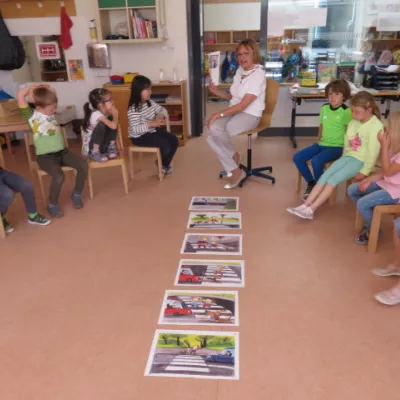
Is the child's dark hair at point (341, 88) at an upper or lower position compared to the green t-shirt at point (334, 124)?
upper

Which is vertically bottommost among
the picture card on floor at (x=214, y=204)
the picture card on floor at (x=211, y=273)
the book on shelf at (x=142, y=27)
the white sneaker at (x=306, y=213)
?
the picture card on floor at (x=211, y=273)

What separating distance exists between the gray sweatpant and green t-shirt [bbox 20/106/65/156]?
1.37 m

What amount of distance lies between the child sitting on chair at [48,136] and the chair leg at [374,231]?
2355 millimetres

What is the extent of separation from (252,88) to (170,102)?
6.19 feet

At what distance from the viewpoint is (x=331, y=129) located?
3.36 meters

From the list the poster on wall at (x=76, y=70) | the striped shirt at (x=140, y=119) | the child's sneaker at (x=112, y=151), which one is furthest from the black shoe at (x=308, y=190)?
the poster on wall at (x=76, y=70)

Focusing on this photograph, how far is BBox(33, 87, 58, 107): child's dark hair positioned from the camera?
3.25m

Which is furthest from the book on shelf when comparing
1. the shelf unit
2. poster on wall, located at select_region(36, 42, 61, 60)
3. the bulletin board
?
poster on wall, located at select_region(36, 42, 61, 60)

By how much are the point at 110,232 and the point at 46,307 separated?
2.99ft

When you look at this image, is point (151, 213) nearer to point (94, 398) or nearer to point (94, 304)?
point (94, 304)

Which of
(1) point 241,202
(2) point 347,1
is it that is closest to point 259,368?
(1) point 241,202

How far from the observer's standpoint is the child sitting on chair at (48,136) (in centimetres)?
327

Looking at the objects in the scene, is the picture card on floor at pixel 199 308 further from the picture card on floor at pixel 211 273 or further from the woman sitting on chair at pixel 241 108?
the woman sitting on chair at pixel 241 108

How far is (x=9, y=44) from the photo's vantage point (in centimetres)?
530
